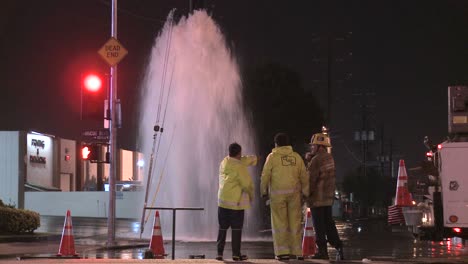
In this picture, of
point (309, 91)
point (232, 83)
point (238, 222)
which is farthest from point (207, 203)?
point (309, 91)

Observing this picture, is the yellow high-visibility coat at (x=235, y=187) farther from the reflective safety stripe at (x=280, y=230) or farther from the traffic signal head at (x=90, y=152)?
the traffic signal head at (x=90, y=152)

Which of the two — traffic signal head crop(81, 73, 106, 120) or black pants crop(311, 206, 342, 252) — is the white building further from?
black pants crop(311, 206, 342, 252)

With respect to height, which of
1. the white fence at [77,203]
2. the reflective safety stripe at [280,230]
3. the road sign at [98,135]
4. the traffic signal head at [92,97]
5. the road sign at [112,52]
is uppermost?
the road sign at [112,52]

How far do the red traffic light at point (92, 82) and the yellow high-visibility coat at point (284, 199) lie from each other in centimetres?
837

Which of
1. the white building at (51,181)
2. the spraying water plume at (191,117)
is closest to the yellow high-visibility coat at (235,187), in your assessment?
the spraying water plume at (191,117)

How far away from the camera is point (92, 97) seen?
53.2ft

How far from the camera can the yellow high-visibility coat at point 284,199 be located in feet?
29.4

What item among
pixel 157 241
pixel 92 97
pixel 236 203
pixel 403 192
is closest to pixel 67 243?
pixel 157 241

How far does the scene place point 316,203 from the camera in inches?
370

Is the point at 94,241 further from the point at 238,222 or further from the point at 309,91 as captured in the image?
the point at 309,91

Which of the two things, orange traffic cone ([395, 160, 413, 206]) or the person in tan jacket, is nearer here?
the person in tan jacket

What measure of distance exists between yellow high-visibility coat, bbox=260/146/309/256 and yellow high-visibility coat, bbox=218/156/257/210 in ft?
0.96

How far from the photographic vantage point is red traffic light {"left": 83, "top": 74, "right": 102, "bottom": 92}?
641 inches

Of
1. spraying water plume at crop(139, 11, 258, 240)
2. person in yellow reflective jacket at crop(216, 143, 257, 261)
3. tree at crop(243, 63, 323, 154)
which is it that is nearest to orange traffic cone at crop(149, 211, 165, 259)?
person in yellow reflective jacket at crop(216, 143, 257, 261)
